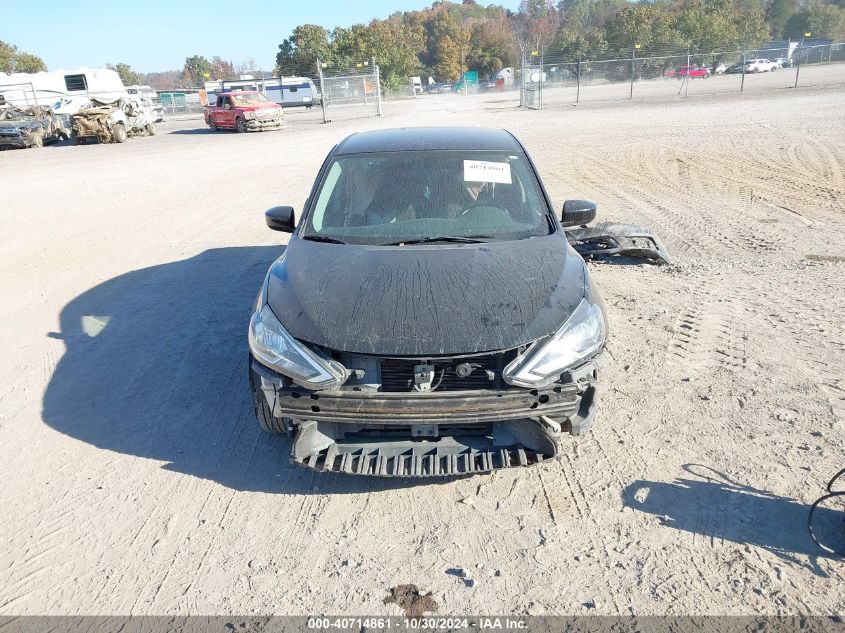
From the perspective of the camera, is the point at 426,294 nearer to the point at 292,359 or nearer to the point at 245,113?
the point at 292,359

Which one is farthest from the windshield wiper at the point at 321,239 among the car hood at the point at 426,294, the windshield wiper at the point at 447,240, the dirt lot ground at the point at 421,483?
the dirt lot ground at the point at 421,483

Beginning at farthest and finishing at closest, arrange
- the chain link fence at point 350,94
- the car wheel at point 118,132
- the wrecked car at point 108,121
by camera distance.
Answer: the chain link fence at point 350,94
the car wheel at point 118,132
the wrecked car at point 108,121

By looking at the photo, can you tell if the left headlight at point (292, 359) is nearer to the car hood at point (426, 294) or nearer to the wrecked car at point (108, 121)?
the car hood at point (426, 294)

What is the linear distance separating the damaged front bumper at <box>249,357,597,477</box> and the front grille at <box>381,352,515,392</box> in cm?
4

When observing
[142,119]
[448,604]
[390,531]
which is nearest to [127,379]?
[390,531]

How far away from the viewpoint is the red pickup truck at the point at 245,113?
2695 centimetres

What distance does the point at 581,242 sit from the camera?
7.04 metres

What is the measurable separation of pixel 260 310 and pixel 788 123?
61.5 feet

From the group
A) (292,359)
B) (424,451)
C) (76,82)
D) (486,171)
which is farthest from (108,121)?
(424,451)

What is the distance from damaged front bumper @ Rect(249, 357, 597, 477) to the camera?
9.42 feet

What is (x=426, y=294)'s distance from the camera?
Answer: 319 centimetres

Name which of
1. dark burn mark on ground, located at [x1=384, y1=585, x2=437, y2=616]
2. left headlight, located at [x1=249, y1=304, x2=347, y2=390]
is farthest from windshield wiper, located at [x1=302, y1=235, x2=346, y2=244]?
dark burn mark on ground, located at [x1=384, y1=585, x2=437, y2=616]

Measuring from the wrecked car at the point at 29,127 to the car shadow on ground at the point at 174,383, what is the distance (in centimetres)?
2095

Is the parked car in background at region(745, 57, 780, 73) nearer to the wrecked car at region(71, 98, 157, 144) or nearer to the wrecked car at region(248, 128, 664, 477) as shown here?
the wrecked car at region(71, 98, 157, 144)
